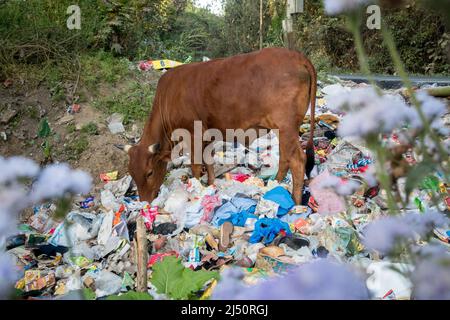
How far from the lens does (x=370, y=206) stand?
3672 millimetres

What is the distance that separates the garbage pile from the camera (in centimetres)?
282

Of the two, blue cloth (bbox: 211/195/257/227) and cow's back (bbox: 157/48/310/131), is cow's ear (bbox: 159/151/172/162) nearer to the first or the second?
cow's back (bbox: 157/48/310/131)

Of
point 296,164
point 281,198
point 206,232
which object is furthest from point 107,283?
point 296,164

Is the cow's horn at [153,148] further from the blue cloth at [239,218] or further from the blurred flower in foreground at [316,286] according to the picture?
the blurred flower in foreground at [316,286]

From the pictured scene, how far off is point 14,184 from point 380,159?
0.67 meters

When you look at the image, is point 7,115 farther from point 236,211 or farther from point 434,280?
point 434,280

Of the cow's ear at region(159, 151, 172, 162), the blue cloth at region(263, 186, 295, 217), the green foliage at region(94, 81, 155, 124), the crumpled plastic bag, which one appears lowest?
the crumpled plastic bag

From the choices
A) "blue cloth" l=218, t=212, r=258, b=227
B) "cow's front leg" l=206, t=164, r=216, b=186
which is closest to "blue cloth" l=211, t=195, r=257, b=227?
"blue cloth" l=218, t=212, r=258, b=227

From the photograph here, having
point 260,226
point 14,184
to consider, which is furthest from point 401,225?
point 260,226

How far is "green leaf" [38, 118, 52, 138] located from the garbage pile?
155 centimetres

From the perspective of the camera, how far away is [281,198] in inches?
151

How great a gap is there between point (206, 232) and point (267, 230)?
51 centimetres

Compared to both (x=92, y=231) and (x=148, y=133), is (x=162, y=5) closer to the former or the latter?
(x=148, y=133)

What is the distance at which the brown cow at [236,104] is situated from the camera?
392 centimetres
